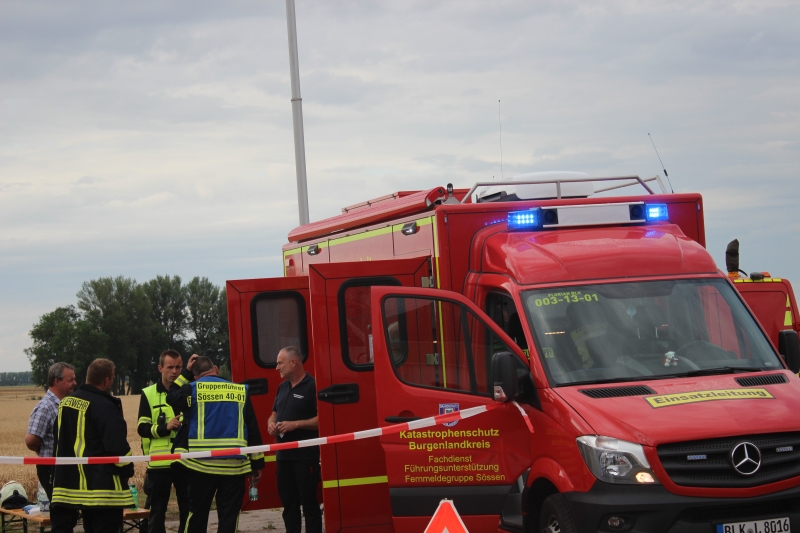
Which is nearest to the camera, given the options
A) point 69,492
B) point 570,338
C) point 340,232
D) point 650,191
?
point 570,338

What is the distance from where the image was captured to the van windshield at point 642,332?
21.1 ft

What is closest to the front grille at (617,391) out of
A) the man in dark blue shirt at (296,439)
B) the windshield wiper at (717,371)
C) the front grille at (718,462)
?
the windshield wiper at (717,371)

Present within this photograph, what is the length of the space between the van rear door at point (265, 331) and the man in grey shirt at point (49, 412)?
1.52 metres

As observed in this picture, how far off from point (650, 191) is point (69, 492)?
538cm

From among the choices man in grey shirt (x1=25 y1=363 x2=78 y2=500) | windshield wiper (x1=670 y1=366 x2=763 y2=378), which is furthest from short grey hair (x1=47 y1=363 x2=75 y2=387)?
→ windshield wiper (x1=670 y1=366 x2=763 y2=378)

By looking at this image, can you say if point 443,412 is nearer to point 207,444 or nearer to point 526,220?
point 526,220

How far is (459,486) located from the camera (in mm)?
6973

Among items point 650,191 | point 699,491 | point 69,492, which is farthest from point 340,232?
point 699,491

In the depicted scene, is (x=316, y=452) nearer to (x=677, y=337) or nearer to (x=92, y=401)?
(x=92, y=401)

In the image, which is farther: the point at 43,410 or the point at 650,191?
the point at 43,410

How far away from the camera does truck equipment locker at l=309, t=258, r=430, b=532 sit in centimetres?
782

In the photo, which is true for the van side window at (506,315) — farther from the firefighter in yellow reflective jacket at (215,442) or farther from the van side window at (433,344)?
the firefighter in yellow reflective jacket at (215,442)

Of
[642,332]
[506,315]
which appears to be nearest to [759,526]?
[642,332]

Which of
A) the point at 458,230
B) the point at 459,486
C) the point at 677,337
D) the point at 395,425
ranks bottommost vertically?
the point at 459,486
